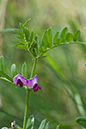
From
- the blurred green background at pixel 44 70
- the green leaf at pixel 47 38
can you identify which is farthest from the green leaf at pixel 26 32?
the blurred green background at pixel 44 70

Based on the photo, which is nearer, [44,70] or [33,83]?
[33,83]

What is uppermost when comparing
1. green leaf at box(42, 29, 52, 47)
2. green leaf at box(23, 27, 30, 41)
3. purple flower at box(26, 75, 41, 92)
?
green leaf at box(23, 27, 30, 41)

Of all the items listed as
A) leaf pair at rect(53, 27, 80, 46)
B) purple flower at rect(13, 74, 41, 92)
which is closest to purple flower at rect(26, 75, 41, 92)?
purple flower at rect(13, 74, 41, 92)

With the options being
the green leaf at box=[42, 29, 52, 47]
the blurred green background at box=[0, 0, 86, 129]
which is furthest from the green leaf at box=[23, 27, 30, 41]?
the blurred green background at box=[0, 0, 86, 129]

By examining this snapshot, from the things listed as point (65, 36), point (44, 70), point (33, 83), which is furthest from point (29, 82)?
point (44, 70)

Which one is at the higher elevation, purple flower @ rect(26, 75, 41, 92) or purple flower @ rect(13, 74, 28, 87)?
purple flower @ rect(13, 74, 28, 87)

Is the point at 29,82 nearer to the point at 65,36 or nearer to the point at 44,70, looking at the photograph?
the point at 65,36

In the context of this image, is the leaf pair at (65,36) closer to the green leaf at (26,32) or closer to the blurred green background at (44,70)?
the green leaf at (26,32)

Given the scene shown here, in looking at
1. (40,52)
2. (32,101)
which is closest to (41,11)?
(32,101)

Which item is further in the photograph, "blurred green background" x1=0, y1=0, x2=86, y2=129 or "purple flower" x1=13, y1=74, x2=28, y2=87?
"blurred green background" x1=0, y1=0, x2=86, y2=129

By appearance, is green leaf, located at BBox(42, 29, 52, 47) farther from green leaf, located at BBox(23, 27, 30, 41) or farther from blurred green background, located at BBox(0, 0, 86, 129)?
blurred green background, located at BBox(0, 0, 86, 129)

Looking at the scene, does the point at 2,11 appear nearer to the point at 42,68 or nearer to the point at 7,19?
the point at 7,19

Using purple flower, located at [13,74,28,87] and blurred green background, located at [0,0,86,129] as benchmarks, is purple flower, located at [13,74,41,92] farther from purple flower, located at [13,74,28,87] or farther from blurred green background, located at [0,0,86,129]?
blurred green background, located at [0,0,86,129]
